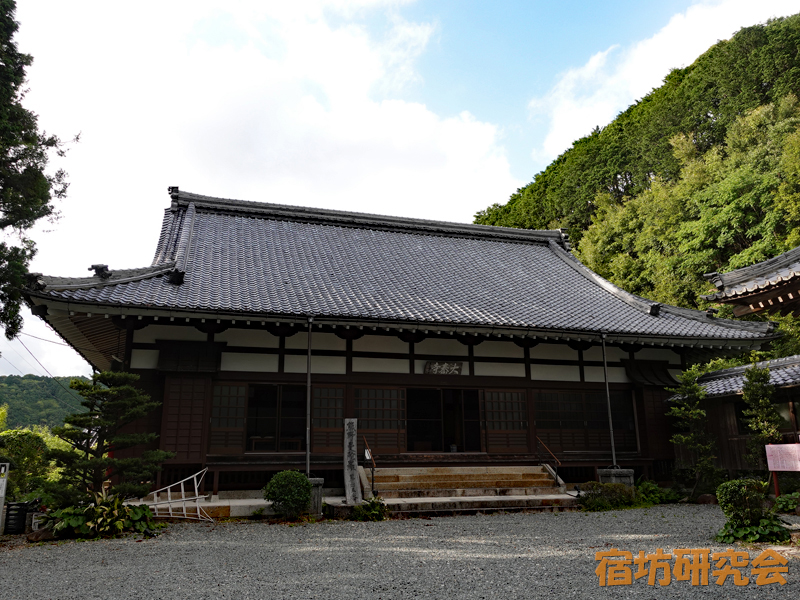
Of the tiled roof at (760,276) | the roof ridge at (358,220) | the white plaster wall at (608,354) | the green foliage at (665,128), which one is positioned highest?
the green foliage at (665,128)

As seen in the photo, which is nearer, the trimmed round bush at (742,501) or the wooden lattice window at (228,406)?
the trimmed round bush at (742,501)

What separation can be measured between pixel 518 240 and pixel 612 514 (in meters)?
11.8

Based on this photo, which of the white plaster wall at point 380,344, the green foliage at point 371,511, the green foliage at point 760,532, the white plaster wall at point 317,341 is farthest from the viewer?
the white plaster wall at point 380,344

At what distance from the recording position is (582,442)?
44.8ft

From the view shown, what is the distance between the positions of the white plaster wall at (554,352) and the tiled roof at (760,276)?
8.44 metres

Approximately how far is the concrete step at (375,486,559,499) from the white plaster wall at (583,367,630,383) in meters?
3.41

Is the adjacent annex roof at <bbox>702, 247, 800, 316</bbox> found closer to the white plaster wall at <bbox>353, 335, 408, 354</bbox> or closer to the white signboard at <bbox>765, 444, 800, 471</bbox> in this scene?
the white signboard at <bbox>765, 444, 800, 471</bbox>

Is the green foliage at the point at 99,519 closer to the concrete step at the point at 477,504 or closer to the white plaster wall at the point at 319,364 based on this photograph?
the concrete step at the point at 477,504

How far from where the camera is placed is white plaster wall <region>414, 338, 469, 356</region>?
43.6 ft

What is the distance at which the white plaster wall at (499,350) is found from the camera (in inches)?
536

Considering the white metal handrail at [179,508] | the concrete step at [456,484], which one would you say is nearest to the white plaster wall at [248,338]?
the white metal handrail at [179,508]

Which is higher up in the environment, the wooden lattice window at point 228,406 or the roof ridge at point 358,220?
the roof ridge at point 358,220

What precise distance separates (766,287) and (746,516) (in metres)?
3.45

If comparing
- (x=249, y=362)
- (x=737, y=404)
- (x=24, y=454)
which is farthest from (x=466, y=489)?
(x=24, y=454)
